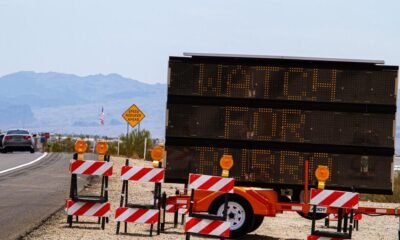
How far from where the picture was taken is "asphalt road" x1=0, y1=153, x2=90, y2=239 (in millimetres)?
18031

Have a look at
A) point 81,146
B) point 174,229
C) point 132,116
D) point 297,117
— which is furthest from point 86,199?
point 132,116

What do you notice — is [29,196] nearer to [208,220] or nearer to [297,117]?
[297,117]

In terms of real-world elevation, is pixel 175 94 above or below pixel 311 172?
above

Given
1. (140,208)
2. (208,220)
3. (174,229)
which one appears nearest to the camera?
(208,220)

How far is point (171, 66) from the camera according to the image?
1819cm

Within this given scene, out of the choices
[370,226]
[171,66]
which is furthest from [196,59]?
[370,226]

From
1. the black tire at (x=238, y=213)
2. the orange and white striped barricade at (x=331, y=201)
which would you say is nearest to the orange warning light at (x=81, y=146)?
the black tire at (x=238, y=213)

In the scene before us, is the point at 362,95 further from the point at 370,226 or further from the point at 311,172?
the point at 370,226

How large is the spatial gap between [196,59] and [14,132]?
45360 mm

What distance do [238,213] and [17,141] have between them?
45167mm

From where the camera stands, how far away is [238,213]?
59.8 feet

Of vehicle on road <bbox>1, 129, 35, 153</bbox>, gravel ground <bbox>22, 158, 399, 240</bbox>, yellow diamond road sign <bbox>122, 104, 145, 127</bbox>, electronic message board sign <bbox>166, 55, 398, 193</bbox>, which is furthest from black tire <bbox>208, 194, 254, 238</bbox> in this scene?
vehicle on road <bbox>1, 129, 35, 153</bbox>

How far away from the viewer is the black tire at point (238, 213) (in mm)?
18156

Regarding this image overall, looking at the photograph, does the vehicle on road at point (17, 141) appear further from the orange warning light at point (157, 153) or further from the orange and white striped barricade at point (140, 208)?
the orange warning light at point (157, 153)
